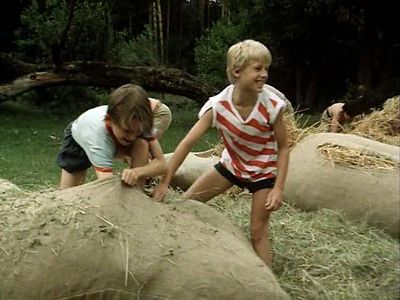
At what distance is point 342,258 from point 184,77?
10.3 meters

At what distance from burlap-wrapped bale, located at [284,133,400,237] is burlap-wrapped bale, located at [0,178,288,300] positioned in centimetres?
125

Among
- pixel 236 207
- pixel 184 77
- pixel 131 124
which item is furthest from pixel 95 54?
pixel 131 124

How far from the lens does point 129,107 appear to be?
316cm

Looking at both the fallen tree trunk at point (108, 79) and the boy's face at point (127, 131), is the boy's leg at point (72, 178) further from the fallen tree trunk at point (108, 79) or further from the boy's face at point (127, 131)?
the fallen tree trunk at point (108, 79)

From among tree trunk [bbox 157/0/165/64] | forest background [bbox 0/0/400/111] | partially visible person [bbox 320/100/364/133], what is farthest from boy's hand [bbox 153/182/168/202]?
tree trunk [bbox 157/0/165/64]

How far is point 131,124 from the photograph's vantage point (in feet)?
10.5

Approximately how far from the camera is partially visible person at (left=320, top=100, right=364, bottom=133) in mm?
6184

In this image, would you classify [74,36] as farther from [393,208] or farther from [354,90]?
[393,208]

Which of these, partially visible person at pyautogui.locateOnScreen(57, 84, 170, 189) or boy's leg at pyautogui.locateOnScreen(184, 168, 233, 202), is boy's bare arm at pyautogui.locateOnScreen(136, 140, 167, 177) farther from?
boy's leg at pyautogui.locateOnScreen(184, 168, 233, 202)

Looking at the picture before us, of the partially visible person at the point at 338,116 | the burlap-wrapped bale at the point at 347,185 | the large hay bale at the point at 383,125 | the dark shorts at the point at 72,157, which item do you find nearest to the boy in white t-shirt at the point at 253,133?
the dark shorts at the point at 72,157

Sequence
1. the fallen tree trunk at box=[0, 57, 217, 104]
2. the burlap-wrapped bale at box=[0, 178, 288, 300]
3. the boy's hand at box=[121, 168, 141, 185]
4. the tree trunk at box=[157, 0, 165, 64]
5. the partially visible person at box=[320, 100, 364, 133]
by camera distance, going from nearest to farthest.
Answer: the burlap-wrapped bale at box=[0, 178, 288, 300], the boy's hand at box=[121, 168, 141, 185], the partially visible person at box=[320, 100, 364, 133], the fallen tree trunk at box=[0, 57, 217, 104], the tree trunk at box=[157, 0, 165, 64]

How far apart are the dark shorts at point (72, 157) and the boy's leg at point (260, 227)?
35.9 inches

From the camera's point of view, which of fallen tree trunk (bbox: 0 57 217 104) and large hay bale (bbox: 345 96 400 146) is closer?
large hay bale (bbox: 345 96 400 146)

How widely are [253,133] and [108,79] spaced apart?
34.0 feet
